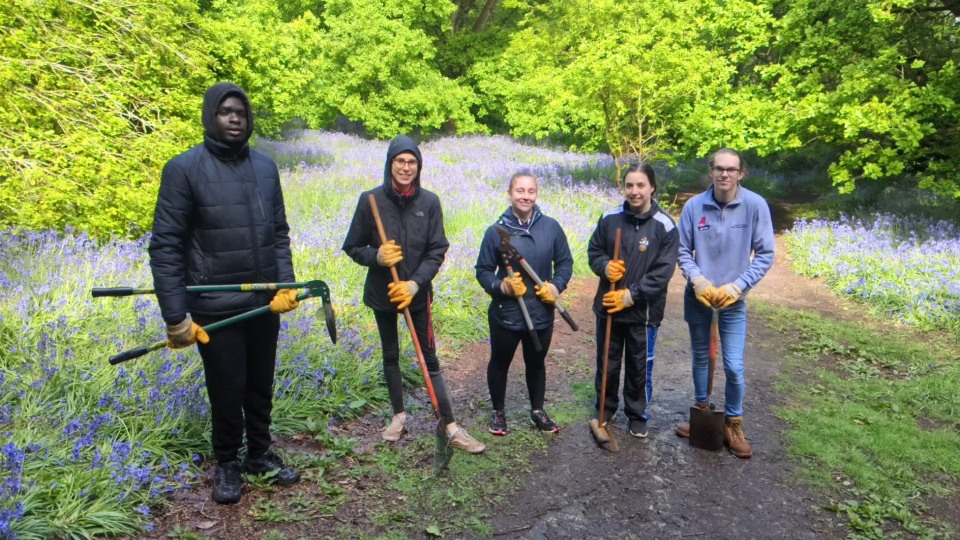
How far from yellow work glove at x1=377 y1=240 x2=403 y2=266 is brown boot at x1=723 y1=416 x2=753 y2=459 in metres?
2.82

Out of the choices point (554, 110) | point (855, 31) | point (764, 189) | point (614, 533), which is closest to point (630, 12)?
point (554, 110)

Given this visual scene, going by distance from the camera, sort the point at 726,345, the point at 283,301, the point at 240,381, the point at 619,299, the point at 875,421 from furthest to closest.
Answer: the point at 875,421 < the point at 726,345 < the point at 619,299 < the point at 240,381 < the point at 283,301

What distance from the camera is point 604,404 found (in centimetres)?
500

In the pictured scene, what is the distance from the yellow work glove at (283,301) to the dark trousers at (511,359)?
1616 mm

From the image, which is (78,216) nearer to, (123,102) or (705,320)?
(123,102)

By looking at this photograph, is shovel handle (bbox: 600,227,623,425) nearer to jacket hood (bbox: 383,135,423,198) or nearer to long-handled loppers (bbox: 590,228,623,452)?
long-handled loppers (bbox: 590,228,623,452)

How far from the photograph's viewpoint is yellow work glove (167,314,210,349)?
3.26 m

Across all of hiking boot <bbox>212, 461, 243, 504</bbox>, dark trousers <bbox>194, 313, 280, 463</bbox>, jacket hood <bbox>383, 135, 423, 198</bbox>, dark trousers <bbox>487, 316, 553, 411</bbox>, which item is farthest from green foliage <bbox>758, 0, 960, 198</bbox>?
hiking boot <bbox>212, 461, 243, 504</bbox>

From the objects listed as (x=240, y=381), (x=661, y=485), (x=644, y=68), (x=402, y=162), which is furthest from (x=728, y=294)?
(x=644, y=68)

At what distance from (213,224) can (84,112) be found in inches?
188

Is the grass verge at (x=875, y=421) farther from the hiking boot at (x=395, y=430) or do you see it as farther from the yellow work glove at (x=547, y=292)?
the hiking boot at (x=395, y=430)

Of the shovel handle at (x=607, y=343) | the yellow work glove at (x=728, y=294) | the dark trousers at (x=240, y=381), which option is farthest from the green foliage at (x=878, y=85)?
the dark trousers at (x=240, y=381)

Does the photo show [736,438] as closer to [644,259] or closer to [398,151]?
[644,259]

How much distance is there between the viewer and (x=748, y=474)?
4484 millimetres
